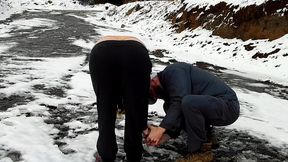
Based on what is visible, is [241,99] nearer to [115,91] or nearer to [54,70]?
[54,70]

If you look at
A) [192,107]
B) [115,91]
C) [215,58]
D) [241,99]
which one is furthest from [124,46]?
[215,58]

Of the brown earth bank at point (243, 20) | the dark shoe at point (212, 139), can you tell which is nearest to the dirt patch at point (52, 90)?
the dark shoe at point (212, 139)

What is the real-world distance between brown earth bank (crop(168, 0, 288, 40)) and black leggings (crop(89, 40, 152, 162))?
429 inches

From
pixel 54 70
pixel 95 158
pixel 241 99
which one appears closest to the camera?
pixel 95 158

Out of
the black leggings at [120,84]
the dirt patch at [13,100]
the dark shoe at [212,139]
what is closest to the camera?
the black leggings at [120,84]

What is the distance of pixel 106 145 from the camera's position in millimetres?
3912

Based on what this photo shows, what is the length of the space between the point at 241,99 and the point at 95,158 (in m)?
4.51

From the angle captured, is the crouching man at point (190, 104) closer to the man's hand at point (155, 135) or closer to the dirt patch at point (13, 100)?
the man's hand at point (155, 135)

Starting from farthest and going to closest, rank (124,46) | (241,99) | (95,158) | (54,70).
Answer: (54,70), (241,99), (95,158), (124,46)

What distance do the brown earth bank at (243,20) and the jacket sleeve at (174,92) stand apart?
10480mm

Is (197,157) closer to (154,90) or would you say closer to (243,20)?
(154,90)

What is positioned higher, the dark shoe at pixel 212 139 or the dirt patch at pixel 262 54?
the dark shoe at pixel 212 139

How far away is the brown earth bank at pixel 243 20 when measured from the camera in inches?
560

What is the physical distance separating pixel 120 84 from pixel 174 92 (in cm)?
59
